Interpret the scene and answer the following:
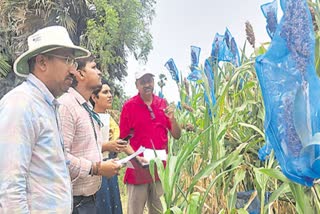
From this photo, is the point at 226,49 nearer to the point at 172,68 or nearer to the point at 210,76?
the point at 210,76

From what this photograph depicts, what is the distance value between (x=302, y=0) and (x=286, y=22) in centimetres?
6

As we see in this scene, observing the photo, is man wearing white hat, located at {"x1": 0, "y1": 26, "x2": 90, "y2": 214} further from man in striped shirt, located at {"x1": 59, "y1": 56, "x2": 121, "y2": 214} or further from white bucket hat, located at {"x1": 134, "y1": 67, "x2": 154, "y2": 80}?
white bucket hat, located at {"x1": 134, "y1": 67, "x2": 154, "y2": 80}

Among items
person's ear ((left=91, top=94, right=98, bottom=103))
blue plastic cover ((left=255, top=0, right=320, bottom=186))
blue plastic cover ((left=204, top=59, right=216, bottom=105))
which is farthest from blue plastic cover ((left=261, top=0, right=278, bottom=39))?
person's ear ((left=91, top=94, right=98, bottom=103))

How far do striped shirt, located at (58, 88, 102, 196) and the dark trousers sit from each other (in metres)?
0.02

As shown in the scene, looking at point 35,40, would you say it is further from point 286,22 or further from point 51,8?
point 51,8

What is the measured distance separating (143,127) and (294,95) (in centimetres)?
167

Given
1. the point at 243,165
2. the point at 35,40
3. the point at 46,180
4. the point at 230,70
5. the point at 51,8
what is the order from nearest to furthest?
1. the point at 46,180
2. the point at 35,40
3. the point at 243,165
4. the point at 230,70
5. the point at 51,8

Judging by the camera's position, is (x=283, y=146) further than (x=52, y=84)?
No

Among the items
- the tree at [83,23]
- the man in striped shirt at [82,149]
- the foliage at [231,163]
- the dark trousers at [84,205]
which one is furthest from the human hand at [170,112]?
the tree at [83,23]

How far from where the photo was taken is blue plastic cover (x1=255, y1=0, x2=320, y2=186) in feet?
3.48

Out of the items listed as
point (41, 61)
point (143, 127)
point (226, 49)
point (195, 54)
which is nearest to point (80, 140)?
point (41, 61)

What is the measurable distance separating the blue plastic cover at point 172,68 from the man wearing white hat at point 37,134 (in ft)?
8.20

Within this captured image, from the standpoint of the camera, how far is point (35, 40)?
1345mm

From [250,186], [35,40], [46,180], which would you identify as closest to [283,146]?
[46,180]
